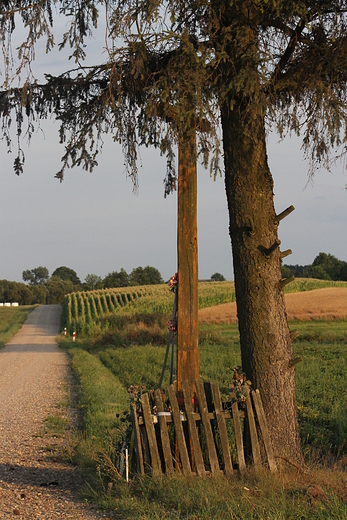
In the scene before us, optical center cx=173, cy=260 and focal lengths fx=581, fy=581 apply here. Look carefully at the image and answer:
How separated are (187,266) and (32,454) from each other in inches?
149

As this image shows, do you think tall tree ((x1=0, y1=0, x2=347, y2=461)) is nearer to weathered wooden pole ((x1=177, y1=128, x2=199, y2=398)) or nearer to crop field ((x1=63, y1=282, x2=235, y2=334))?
weathered wooden pole ((x1=177, y1=128, x2=199, y2=398))

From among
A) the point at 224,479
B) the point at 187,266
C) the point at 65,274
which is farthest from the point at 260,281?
the point at 65,274

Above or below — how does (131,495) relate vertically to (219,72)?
below

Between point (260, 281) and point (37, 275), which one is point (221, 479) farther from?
point (37, 275)

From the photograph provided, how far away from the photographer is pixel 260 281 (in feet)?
22.0

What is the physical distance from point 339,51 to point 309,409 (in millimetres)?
6230

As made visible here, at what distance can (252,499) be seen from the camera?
5.26 metres

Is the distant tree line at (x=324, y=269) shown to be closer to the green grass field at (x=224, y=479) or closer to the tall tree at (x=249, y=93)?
the green grass field at (x=224, y=479)

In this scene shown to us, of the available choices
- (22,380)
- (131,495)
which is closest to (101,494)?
(131,495)

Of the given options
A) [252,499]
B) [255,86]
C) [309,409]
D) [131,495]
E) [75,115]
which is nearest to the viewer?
[252,499]

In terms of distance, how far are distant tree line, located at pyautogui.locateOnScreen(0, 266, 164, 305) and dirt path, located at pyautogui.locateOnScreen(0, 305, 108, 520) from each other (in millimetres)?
71567

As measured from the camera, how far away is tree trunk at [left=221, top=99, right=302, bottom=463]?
6.64 meters

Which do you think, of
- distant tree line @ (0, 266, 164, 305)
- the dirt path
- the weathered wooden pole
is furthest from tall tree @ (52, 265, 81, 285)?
the weathered wooden pole

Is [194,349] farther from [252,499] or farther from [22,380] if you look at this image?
[22,380]
